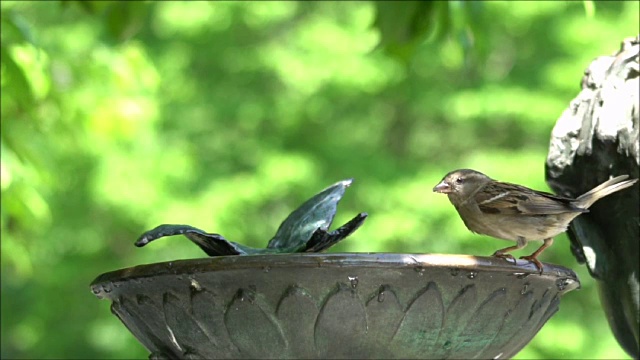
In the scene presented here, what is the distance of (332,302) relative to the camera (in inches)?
98.5

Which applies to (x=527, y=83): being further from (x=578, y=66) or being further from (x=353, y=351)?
(x=353, y=351)

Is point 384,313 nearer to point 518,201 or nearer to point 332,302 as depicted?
point 332,302

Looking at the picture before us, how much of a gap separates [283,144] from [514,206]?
421 inches

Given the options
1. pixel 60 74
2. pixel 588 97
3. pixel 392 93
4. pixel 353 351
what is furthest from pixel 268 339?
pixel 392 93

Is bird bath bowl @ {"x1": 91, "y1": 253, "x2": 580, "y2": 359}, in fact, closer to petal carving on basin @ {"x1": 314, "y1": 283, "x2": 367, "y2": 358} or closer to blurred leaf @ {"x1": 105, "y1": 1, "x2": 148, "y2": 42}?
petal carving on basin @ {"x1": 314, "y1": 283, "x2": 367, "y2": 358}

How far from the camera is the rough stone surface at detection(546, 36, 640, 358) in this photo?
3.19 m

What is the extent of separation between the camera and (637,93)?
319cm

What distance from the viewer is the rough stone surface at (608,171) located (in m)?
3.19

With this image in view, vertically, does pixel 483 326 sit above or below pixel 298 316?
below

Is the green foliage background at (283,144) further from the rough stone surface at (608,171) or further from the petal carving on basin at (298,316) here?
the petal carving on basin at (298,316)

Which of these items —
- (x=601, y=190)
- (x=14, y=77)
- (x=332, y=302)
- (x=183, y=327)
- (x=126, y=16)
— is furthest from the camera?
(x=126, y=16)

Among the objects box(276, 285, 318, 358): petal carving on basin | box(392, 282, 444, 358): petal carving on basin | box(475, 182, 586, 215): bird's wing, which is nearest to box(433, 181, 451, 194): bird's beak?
box(475, 182, 586, 215): bird's wing

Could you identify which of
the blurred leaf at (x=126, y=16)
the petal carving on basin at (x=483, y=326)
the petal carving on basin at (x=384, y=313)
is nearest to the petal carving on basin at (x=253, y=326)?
the petal carving on basin at (x=384, y=313)

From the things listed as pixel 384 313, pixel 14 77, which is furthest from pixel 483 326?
pixel 14 77
